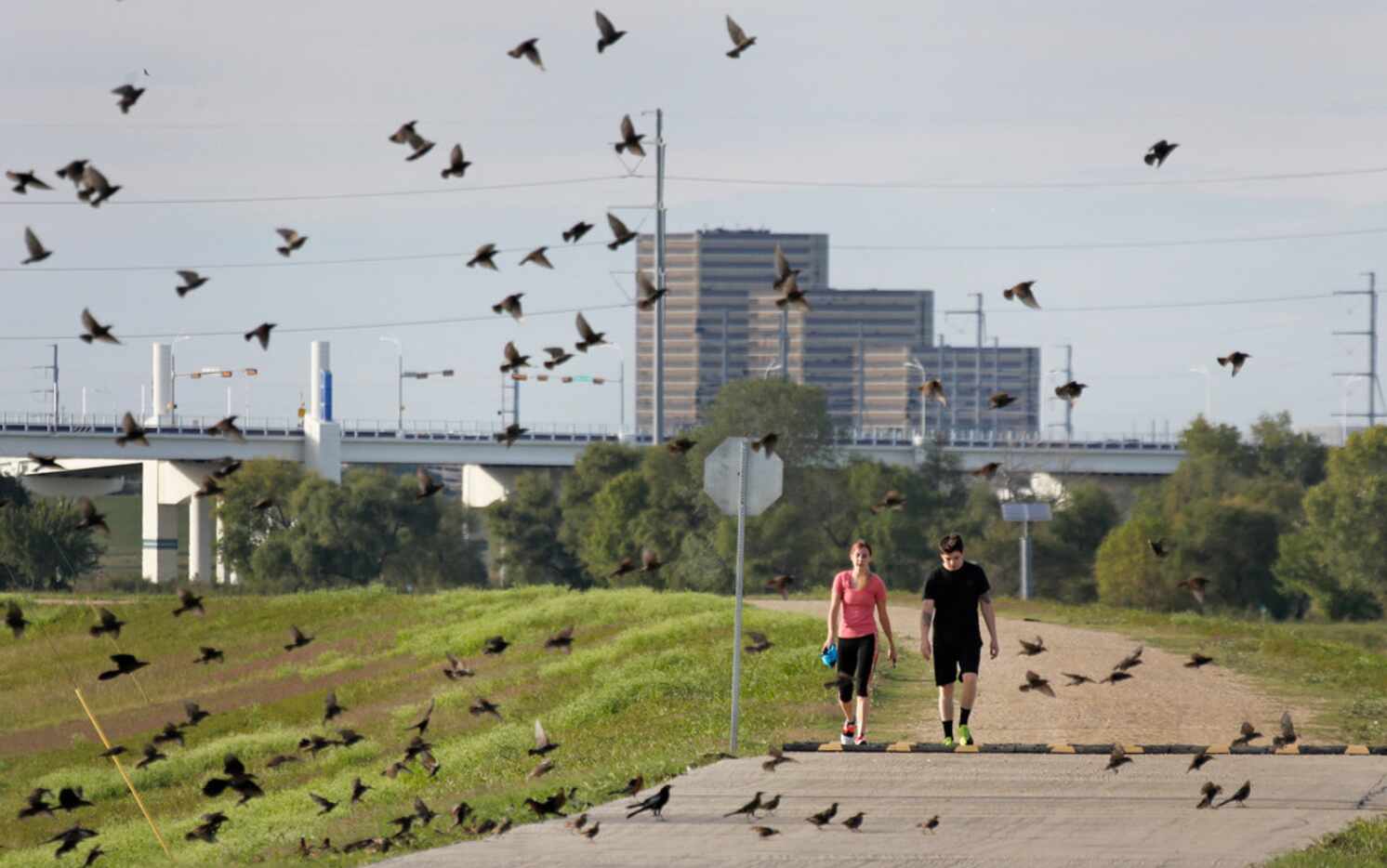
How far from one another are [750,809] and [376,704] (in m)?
20.2

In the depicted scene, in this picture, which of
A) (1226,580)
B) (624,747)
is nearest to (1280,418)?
(1226,580)

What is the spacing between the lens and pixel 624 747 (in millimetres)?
20047

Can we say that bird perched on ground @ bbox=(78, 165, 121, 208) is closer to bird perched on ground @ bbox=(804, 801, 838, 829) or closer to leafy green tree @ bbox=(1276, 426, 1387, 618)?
bird perched on ground @ bbox=(804, 801, 838, 829)

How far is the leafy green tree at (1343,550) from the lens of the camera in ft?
264

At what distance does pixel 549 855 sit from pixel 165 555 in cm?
Answer: 9561

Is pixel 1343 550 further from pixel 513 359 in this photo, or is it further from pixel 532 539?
pixel 513 359

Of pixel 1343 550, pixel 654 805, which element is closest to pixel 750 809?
pixel 654 805

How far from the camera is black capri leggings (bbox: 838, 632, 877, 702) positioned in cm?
1795

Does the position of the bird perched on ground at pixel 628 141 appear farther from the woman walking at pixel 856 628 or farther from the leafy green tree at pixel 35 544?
the leafy green tree at pixel 35 544

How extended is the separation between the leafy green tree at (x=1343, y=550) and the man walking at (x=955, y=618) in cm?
6670

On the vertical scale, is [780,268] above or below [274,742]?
above

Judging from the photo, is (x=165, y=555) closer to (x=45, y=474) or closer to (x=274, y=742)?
(x=45, y=474)

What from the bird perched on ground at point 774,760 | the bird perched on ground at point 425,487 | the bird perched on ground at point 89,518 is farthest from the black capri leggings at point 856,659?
the bird perched on ground at point 89,518

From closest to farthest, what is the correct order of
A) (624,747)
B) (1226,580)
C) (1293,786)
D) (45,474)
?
1. (1293,786)
2. (624,747)
3. (1226,580)
4. (45,474)
